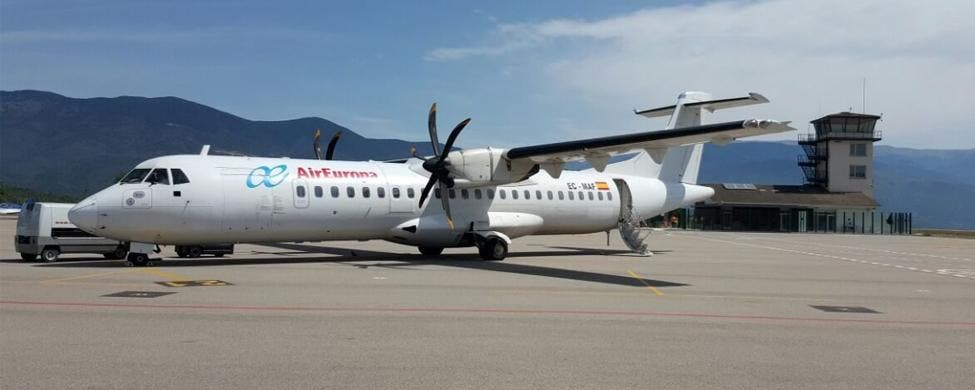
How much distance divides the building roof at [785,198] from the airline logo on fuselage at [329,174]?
56164 mm

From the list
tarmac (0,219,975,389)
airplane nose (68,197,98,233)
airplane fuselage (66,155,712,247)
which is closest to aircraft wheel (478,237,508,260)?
airplane fuselage (66,155,712,247)

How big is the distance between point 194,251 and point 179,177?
5.32 m

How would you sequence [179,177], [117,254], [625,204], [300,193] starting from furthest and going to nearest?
[625,204] → [117,254] → [300,193] → [179,177]

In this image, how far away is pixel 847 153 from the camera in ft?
276

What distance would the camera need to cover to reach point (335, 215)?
22406 mm

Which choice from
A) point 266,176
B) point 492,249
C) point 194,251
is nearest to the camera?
point 266,176

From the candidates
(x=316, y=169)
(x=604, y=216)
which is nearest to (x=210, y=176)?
(x=316, y=169)

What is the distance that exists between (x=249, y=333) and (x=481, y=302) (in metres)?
4.43

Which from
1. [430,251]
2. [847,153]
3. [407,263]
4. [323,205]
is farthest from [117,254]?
[847,153]

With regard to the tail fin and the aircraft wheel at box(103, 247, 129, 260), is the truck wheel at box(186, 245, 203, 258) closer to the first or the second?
the aircraft wheel at box(103, 247, 129, 260)

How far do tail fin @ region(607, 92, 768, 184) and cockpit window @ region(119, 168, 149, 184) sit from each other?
16802 mm

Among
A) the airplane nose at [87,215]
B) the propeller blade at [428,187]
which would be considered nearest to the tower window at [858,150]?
the propeller blade at [428,187]

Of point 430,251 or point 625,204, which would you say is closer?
point 430,251

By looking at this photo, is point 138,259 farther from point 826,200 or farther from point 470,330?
point 826,200
